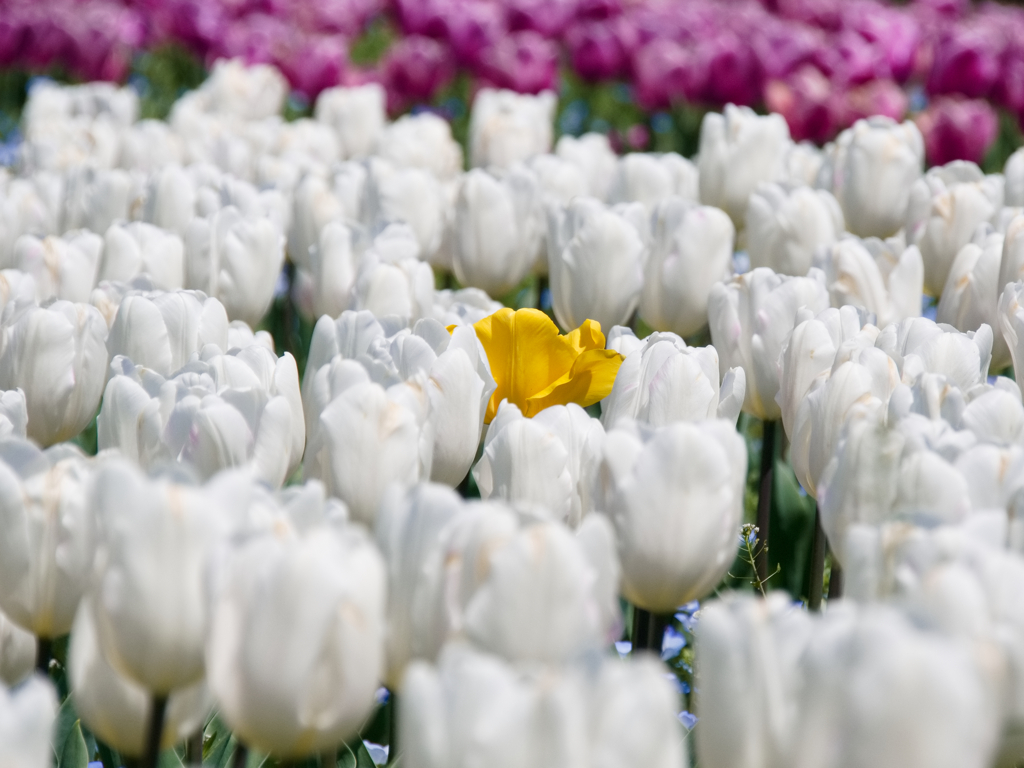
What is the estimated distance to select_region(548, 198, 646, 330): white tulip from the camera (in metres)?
2.46

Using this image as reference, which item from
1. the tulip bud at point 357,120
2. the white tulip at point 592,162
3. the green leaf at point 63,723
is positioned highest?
the white tulip at point 592,162

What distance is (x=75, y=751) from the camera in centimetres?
159

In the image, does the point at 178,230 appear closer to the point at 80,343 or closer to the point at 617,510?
the point at 80,343

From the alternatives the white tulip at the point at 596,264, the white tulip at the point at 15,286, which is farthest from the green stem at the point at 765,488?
the white tulip at the point at 15,286

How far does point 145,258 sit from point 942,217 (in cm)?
178

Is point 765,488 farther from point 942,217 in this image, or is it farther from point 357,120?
point 357,120

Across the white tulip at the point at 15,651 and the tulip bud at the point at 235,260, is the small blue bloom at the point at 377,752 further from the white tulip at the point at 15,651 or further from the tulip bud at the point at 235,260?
the tulip bud at the point at 235,260

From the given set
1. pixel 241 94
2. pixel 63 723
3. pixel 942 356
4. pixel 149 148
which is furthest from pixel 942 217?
pixel 241 94

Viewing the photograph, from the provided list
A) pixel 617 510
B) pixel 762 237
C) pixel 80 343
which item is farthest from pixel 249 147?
pixel 617 510

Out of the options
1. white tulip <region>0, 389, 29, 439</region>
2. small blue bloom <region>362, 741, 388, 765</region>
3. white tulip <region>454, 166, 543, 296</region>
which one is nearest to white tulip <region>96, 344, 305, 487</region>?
white tulip <region>0, 389, 29, 439</region>

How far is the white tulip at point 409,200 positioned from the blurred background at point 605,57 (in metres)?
2.14

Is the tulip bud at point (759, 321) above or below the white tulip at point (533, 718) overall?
below

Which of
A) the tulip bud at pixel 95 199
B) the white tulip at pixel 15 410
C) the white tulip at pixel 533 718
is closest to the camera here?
the white tulip at pixel 533 718

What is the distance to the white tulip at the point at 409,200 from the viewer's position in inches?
120
